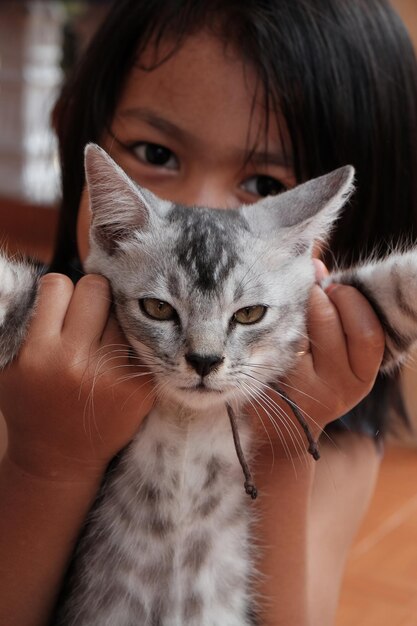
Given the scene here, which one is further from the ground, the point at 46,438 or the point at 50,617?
the point at 46,438

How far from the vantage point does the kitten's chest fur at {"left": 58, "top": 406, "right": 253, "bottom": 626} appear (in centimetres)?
95

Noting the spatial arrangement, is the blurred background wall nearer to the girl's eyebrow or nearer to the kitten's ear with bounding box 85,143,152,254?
the girl's eyebrow

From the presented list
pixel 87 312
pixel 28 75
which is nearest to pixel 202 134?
pixel 87 312

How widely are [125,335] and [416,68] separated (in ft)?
2.68

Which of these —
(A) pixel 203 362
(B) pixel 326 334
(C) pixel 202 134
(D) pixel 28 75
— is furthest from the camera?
(D) pixel 28 75

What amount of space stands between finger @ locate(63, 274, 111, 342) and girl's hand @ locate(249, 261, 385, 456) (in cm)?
25

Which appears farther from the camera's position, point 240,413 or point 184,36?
point 184,36

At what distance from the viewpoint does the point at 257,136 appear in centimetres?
122

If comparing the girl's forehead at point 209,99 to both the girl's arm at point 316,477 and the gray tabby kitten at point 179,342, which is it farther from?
the girl's arm at point 316,477

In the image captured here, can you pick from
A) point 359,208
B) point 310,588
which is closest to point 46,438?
point 310,588

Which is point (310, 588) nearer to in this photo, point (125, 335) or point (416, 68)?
point (125, 335)

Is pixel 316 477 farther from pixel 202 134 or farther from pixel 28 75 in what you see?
pixel 28 75

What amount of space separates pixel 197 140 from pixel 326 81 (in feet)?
0.80

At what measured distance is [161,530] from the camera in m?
0.95
